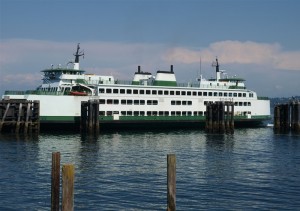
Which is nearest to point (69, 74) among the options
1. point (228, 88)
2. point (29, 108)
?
point (29, 108)

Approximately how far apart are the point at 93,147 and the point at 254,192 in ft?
75.1

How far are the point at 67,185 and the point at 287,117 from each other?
6143 centimetres

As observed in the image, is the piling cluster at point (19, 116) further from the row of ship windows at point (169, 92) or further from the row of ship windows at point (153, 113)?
the row of ship windows at point (169, 92)

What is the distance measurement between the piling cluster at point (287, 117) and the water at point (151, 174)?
659 inches

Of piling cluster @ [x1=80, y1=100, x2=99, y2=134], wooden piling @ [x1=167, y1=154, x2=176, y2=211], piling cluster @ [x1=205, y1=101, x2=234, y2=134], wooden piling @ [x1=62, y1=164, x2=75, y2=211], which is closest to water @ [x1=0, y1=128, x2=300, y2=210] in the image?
wooden piling @ [x1=167, y1=154, x2=176, y2=211]

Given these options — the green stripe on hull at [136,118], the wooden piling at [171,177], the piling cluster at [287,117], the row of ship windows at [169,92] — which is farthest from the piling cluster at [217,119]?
the wooden piling at [171,177]

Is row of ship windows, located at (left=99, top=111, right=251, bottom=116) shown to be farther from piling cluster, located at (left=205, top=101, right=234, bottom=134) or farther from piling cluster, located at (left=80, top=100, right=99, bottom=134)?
piling cluster, located at (left=205, top=101, right=234, bottom=134)

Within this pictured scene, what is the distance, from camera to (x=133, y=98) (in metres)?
68.7

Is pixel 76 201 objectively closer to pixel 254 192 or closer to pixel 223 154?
pixel 254 192

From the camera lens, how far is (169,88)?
72688 millimetres

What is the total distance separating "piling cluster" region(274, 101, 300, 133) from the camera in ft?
221

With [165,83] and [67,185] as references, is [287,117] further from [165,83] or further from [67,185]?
[67,185]

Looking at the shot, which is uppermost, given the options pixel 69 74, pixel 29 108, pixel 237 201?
pixel 69 74

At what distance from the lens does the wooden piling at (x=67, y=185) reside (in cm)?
1540
